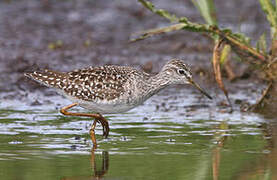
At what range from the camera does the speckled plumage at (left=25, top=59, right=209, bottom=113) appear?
9680mm

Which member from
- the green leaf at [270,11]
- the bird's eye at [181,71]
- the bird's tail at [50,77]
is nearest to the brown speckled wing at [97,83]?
the bird's tail at [50,77]

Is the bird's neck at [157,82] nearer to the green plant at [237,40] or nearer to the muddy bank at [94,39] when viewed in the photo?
the green plant at [237,40]

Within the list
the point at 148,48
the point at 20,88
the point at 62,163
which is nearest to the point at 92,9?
the point at 148,48

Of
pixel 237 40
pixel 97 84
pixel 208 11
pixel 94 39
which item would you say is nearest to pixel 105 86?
pixel 97 84

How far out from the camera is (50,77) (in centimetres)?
1005

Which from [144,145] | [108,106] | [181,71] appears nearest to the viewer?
[144,145]

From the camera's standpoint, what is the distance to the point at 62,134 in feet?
32.2

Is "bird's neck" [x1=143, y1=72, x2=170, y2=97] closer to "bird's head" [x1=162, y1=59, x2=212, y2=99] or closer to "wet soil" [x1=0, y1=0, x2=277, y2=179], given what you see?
"bird's head" [x1=162, y1=59, x2=212, y2=99]

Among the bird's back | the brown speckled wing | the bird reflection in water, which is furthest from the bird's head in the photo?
the bird reflection in water

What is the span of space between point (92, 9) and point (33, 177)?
1346 cm

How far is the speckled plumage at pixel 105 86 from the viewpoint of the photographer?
9680mm

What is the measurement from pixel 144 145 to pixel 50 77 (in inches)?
78.0

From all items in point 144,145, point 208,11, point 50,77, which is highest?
point 208,11

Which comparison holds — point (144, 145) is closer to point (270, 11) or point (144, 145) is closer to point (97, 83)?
point (97, 83)
